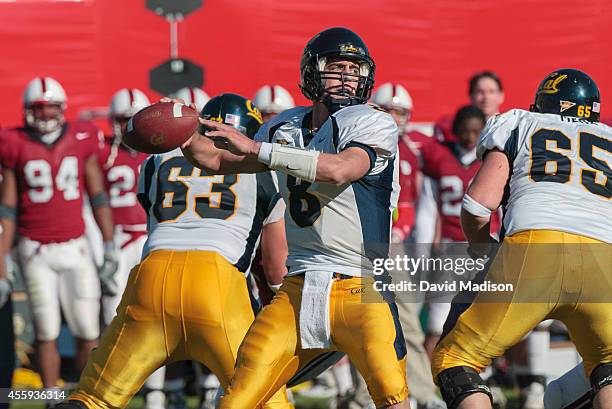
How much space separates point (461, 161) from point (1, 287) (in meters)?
3.19

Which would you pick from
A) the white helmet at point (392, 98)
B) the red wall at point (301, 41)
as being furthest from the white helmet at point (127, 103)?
the white helmet at point (392, 98)

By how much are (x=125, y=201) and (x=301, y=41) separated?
2327mm

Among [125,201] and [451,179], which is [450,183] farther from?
[125,201]

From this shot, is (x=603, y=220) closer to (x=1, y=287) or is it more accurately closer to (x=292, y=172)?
(x=292, y=172)

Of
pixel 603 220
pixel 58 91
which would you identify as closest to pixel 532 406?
pixel 603 220

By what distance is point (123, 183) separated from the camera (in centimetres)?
782

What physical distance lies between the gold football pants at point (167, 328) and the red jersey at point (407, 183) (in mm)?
3007

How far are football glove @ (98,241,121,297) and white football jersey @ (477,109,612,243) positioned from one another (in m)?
3.39

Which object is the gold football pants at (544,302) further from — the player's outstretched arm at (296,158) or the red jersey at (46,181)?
the red jersey at (46,181)

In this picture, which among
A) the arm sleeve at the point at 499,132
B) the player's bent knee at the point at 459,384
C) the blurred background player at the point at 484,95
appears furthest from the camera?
the blurred background player at the point at 484,95

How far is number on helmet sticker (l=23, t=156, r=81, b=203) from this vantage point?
25.0 ft

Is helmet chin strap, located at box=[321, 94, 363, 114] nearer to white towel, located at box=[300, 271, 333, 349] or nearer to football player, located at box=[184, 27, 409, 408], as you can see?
football player, located at box=[184, 27, 409, 408]

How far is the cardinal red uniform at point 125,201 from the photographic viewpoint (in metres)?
7.83

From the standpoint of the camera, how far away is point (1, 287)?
7309 mm
